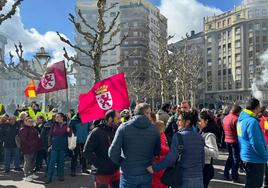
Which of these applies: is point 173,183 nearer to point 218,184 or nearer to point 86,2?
point 218,184

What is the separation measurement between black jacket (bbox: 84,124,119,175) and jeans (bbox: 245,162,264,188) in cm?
217

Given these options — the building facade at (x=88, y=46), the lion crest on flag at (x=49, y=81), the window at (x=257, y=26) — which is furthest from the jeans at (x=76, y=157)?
the building facade at (x=88, y=46)

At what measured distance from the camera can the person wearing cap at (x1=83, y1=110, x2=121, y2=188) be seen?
5242 millimetres

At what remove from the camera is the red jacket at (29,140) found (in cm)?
945

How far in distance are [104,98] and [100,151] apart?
61.6 inches

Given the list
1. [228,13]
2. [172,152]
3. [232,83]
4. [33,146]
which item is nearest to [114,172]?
[172,152]

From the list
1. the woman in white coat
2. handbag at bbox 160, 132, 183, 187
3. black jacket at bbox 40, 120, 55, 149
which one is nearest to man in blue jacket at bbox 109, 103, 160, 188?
handbag at bbox 160, 132, 183, 187

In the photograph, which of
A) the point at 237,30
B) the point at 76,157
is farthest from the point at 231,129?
the point at 237,30

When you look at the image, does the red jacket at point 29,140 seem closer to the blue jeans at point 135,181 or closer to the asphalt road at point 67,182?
the asphalt road at point 67,182

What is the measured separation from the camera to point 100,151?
5332 millimetres

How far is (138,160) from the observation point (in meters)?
4.54

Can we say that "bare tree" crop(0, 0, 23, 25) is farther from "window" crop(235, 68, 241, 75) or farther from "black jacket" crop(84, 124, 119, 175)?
"window" crop(235, 68, 241, 75)

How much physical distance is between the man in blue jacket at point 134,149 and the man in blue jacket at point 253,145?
1.89 metres

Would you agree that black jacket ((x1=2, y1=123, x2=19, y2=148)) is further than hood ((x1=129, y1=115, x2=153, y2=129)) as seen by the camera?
Yes
